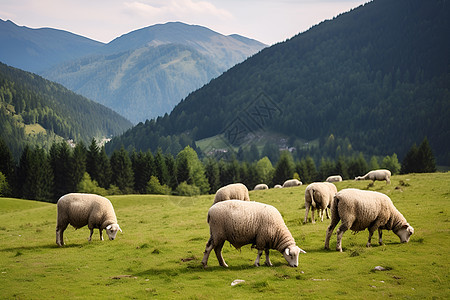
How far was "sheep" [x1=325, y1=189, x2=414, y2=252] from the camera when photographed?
1808 cm

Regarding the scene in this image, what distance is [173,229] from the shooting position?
93.0 feet

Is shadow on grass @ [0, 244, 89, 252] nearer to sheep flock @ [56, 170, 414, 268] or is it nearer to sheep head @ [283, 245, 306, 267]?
sheep flock @ [56, 170, 414, 268]

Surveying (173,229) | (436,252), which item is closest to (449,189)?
(436,252)

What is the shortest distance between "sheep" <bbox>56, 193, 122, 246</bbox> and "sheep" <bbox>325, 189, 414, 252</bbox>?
45.9 ft

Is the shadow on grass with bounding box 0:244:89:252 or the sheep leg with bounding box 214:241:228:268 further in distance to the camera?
the shadow on grass with bounding box 0:244:89:252

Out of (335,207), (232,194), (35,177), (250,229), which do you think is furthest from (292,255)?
(35,177)

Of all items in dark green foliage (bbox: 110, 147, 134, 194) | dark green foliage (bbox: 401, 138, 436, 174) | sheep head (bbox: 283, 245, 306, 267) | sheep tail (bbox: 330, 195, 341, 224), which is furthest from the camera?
dark green foliage (bbox: 401, 138, 436, 174)

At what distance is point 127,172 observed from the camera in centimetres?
9062

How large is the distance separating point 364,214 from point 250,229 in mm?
6226

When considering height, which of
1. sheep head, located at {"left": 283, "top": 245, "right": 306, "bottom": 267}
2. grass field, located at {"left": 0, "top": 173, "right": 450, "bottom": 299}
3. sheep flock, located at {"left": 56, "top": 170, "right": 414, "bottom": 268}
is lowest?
grass field, located at {"left": 0, "top": 173, "right": 450, "bottom": 299}

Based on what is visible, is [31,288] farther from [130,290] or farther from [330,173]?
[330,173]

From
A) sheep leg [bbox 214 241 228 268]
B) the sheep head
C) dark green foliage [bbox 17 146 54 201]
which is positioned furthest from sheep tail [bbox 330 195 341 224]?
dark green foliage [bbox 17 146 54 201]

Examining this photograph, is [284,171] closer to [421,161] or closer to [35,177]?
[421,161]

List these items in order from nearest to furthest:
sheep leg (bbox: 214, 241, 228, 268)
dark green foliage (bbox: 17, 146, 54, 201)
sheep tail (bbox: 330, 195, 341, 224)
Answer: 1. sheep leg (bbox: 214, 241, 228, 268)
2. sheep tail (bbox: 330, 195, 341, 224)
3. dark green foliage (bbox: 17, 146, 54, 201)
